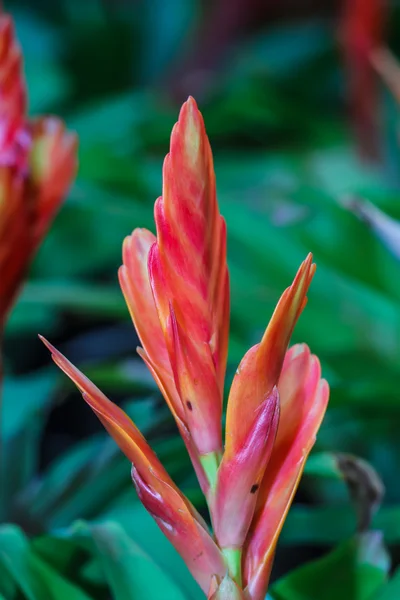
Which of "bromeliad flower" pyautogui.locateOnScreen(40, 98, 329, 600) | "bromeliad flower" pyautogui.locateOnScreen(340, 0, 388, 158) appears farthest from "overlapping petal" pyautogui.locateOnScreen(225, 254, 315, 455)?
"bromeliad flower" pyautogui.locateOnScreen(340, 0, 388, 158)

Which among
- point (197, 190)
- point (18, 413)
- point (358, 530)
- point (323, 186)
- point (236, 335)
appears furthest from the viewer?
point (323, 186)

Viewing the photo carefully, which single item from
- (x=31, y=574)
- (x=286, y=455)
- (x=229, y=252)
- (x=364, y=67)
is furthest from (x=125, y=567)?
(x=364, y=67)

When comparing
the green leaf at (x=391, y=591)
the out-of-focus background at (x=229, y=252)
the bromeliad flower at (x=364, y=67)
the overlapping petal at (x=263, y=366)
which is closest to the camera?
the overlapping petal at (x=263, y=366)

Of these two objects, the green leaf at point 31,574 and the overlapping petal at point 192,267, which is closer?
the overlapping petal at point 192,267

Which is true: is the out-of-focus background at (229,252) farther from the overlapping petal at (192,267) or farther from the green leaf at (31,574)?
the overlapping petal at (192,267)

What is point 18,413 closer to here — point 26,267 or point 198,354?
point 26,267

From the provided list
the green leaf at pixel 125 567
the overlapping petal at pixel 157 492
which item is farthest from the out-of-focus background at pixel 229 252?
the overlapping petal at pixel 157 492

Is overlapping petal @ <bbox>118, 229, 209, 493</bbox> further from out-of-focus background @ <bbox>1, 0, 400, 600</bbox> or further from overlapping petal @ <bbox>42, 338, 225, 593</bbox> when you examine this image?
out-of-focus background @ <bbox>1, 0, 400, 600</bbox>

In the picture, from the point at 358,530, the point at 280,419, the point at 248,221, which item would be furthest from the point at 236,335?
the point at 280,419
